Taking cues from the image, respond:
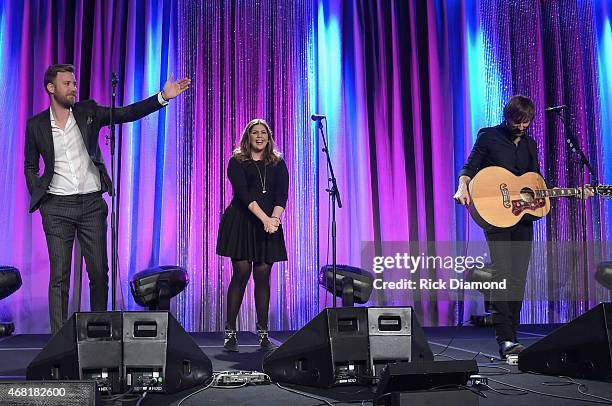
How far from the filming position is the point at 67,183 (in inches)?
151

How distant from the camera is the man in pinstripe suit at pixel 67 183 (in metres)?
3.78

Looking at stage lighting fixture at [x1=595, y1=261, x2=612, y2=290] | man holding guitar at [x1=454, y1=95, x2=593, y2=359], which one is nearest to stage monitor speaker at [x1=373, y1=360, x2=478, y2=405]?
man holding guitar at [x1=454, y1=95, x2=593, y2=359]

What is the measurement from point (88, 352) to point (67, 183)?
4.19 ft

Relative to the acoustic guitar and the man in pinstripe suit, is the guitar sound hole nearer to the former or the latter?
the acoustic guitar

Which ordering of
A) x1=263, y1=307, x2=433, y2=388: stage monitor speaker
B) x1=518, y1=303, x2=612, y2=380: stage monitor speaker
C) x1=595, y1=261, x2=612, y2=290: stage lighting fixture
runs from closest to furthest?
x1=263, y1=307, x2=433, y2=388: stage monitor speaker < x1=518, y1=303, x2=612, y2=380: stage monitor speaker < x1=595, y1=261, x2=612, y2=290: stage lighting fixture

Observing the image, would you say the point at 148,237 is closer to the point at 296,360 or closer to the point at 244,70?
the point at 244,70

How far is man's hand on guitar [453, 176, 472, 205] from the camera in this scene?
4.15m

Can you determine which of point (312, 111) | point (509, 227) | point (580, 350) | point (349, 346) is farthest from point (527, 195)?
point (312, 111)

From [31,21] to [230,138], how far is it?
206 centimetres

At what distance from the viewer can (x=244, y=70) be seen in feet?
20.1

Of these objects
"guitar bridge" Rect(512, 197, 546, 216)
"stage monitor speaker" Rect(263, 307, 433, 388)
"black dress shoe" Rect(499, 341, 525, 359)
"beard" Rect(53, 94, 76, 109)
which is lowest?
"black dress shoe" Rect(499, 341, 525, 359)

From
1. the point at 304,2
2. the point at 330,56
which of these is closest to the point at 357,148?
the point at 330,56

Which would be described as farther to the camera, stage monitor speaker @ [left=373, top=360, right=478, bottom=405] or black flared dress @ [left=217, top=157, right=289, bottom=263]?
black flared dress @ [left=217, top=157, right=289, bottom=263]

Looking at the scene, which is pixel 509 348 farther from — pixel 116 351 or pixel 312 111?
pixel 312 111
